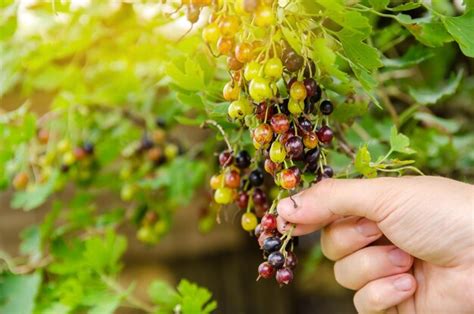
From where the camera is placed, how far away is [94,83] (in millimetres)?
1413

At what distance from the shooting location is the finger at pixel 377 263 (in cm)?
75

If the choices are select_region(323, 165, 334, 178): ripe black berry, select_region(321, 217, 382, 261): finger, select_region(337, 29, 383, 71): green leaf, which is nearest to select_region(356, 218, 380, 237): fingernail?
select_region(321, 217, 382, 261): finger

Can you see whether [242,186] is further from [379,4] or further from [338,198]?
[379,4]

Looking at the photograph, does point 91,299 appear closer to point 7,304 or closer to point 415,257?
point 7,304

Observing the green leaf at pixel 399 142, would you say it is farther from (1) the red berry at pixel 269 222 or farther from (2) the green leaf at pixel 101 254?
(2) the green leaf at pixel 101 254

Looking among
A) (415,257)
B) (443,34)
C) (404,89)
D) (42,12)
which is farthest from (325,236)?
(42,12)

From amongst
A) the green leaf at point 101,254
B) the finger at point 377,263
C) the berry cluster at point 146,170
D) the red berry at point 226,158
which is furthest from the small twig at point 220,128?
the berry cluster at point 146,170

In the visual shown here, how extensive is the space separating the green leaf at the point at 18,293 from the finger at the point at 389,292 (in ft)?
1.80

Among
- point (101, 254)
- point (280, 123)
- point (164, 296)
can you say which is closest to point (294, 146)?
point (280, 123)

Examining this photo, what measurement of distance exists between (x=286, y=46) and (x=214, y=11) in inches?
3.1

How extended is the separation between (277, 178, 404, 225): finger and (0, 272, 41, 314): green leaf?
0.54 metres

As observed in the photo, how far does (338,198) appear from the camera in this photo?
2.22 feet

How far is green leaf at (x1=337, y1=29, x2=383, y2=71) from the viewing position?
0.62m

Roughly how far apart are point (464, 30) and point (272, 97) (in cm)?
23
